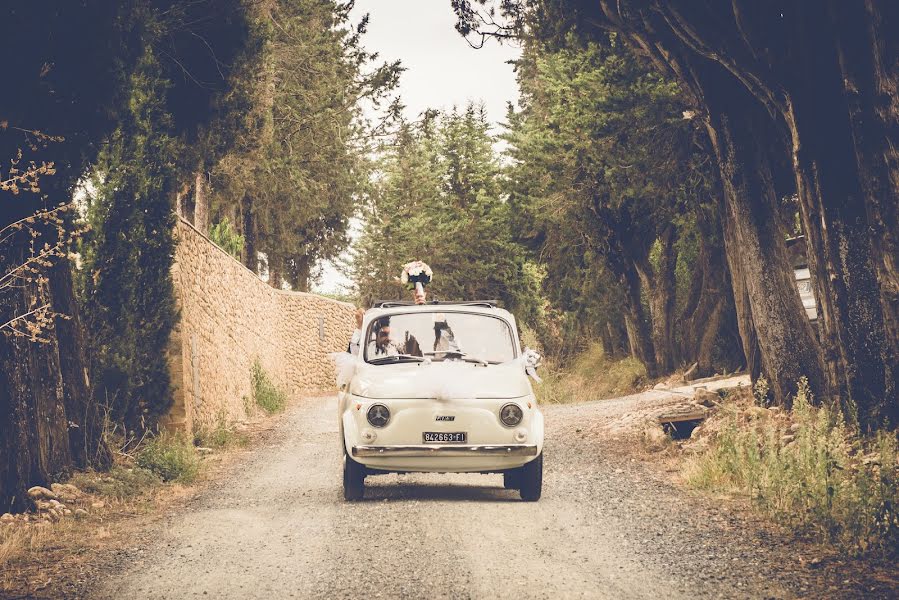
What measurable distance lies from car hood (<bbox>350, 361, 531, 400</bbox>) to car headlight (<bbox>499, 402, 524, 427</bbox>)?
0.34ft

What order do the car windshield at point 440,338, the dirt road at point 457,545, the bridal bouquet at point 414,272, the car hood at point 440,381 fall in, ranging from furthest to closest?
the bridal bouquet at point 414,272 → the car windshield at point 440,338 → the car hood at point 440,381 → the dirt road at point 457,545

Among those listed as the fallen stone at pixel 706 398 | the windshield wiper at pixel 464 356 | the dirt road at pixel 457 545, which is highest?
the windshield wiper at pixel 464 356

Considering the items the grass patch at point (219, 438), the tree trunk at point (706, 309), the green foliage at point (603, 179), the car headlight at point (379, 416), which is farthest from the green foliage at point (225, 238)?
the car headlight at point (379, 416)

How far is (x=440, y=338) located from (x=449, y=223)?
2909cm

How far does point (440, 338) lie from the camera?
10.3 meters

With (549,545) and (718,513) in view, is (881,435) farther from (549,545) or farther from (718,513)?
(549,545)

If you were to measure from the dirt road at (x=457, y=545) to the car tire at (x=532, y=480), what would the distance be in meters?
0.14

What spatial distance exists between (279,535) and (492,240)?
30.6 metres

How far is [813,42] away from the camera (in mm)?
10797

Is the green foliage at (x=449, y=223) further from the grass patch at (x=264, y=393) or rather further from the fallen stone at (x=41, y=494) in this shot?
the fallen stone at (x=41, y=494)

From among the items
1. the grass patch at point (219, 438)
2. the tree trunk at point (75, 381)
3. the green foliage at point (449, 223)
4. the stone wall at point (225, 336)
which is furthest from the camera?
the green foliage at point (449, 223)

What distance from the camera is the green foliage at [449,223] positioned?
3862 centimetres

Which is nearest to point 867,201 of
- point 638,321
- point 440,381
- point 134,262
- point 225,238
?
point 440,381

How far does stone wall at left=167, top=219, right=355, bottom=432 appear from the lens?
584 inches
